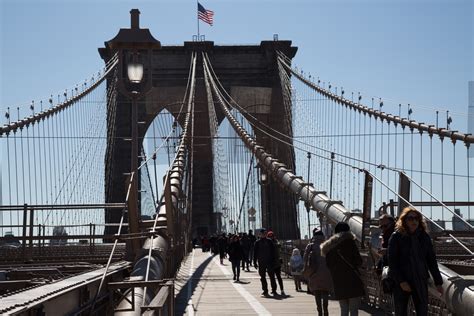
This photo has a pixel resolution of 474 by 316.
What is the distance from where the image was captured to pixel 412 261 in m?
7.14

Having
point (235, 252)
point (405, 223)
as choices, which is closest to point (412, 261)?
point (405, 223)

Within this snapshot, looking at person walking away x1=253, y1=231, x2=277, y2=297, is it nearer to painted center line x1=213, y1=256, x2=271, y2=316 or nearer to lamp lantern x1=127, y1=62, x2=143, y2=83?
painted center line x1=213, y1=256, x2=271, y2=316

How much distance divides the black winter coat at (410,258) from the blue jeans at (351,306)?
4.52 feet

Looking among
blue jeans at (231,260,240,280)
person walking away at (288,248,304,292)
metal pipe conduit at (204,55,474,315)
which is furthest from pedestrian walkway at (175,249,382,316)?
metal pipe conduit at (204,55,474,315)

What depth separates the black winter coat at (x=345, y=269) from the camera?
8.55 m

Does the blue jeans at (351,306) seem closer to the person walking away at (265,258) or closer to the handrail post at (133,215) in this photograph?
the handrail post at (133,215)

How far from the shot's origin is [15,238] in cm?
1580

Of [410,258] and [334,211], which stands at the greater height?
[410,258]

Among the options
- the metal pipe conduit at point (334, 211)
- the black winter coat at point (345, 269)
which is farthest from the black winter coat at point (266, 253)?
the black winter coat at point (345, 269)

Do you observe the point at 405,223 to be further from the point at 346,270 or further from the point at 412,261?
the point at 346,270

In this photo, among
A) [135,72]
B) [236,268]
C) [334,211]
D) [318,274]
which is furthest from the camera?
[236,268]

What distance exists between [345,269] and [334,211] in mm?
6565

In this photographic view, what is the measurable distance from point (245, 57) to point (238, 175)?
764 inches

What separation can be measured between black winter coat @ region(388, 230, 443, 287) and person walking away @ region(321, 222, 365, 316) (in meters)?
1.32
